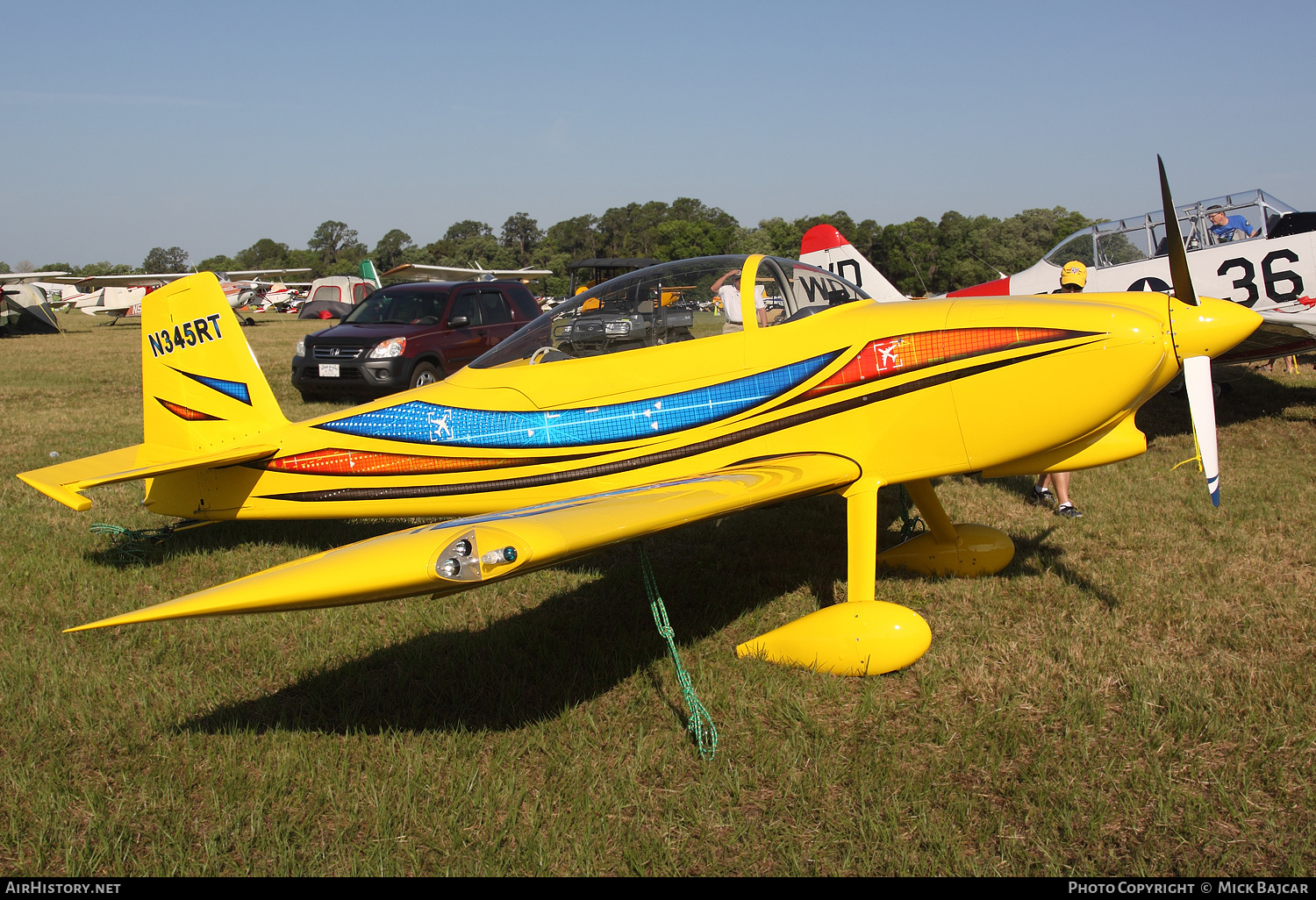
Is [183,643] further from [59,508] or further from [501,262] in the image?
[501,262]

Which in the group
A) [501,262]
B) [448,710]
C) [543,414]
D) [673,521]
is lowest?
[448,710]

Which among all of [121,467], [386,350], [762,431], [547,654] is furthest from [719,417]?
[386,350]

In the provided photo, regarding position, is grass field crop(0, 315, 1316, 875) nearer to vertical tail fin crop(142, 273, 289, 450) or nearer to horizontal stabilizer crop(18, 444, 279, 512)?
horizontal stabilizer crop(18, 444, 279, 512)

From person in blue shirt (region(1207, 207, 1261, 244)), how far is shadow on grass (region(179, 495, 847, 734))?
7.57 meters

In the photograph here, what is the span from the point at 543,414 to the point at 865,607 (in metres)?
1.92

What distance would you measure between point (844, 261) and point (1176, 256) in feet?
26.1

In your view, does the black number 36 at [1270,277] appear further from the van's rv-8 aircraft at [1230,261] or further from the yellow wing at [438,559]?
the yellow wing at [438,559]

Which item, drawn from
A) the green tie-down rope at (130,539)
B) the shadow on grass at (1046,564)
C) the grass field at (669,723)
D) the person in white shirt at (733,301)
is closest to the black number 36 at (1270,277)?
the grass field at (669,723)

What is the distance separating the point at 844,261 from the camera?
1173 cm

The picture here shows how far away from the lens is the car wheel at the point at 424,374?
10.9 m

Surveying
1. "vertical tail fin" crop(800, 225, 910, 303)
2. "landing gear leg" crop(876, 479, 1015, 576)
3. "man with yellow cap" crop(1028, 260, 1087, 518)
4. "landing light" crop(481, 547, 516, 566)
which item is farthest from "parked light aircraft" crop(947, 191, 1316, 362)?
"landing light" crop(481, 547, 516, 566)

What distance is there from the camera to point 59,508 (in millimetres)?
6430

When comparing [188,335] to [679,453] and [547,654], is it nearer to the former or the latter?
[547,654]
